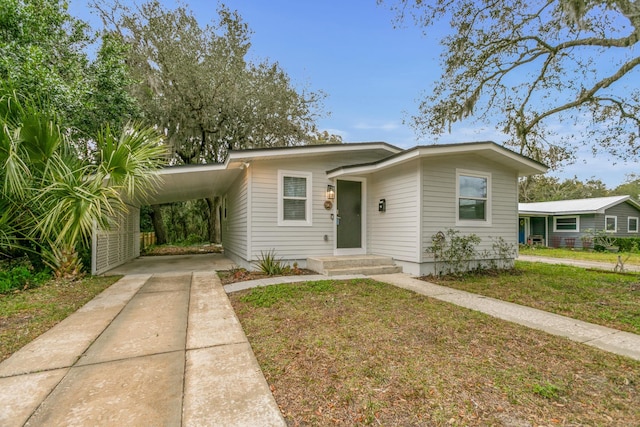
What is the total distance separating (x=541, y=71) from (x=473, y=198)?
5.26 metres

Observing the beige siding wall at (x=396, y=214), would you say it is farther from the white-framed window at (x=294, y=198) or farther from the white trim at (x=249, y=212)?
the white trim at (x=249, y=212)

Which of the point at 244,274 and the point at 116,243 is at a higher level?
the point at 116,243

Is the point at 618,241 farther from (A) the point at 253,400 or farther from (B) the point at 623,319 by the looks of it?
(A) the point at 253,400

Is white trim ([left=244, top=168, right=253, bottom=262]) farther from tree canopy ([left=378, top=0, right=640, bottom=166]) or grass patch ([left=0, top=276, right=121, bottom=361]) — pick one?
tree canopy ([left=378, top=0, right=640, bottom=166])

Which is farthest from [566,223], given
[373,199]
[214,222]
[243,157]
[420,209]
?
[214,222]

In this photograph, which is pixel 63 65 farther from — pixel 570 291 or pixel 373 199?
pixel 570 291

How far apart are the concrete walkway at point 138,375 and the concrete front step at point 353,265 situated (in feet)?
10.1

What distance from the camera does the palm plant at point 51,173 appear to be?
14.7ft

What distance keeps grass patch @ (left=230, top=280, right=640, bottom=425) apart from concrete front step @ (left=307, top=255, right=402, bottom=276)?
279cm

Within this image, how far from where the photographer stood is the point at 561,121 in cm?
944

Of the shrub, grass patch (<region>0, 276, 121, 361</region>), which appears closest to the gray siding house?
the shrub

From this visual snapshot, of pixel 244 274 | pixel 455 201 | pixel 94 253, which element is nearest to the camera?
pixel 244 274

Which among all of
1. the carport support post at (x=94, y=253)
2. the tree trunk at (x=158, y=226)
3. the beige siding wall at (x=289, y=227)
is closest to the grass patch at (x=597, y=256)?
the beige siding wall at (x=289, y=227)

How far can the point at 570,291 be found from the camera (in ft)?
18.0
